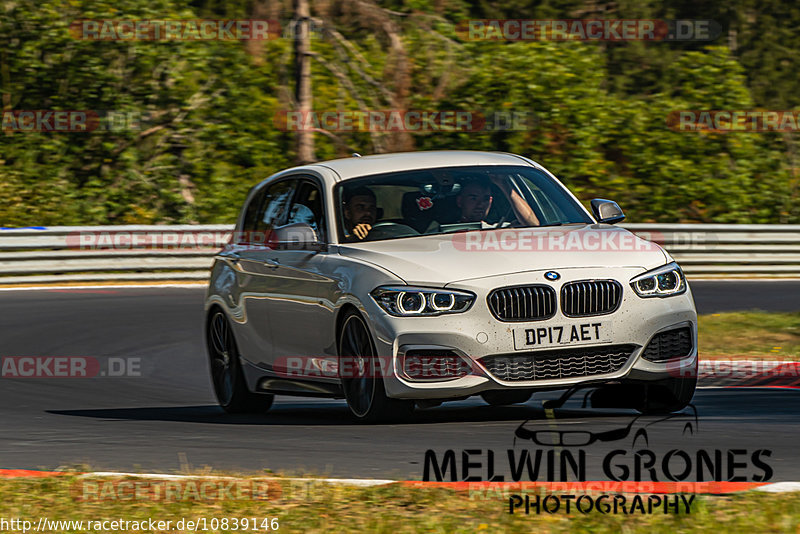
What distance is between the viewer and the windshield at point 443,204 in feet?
29.5

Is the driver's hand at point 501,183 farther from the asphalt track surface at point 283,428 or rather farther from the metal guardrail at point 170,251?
the metal guardrail at point 170,251

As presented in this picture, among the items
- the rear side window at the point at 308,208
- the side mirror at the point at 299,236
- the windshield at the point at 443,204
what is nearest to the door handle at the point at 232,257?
the rear side window at the point at 308,208

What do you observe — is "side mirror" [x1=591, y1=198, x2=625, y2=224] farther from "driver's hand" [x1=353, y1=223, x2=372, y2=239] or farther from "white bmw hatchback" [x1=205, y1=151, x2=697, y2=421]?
"driver's hand" [x1=353, y1=223, x2=372, y2=239]

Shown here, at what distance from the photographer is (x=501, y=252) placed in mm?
8312

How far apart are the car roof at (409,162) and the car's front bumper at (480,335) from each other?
1571 mm

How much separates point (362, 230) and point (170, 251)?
43.1 feet

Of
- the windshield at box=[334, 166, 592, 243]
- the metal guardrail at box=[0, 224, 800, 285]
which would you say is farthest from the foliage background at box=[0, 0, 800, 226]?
the windshield at box=[334, 166, 592, 243]

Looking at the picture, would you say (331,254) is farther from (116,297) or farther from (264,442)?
(116,297)

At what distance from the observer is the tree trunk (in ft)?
68.4

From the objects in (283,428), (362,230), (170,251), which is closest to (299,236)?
(362,230)

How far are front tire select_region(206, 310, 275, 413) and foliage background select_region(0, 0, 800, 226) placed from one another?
52.2ft

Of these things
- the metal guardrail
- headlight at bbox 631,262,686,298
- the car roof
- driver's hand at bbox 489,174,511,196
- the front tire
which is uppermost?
the car roof

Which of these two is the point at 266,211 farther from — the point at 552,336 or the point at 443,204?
the point at 552,336

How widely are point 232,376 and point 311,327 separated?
1567 millimetres
